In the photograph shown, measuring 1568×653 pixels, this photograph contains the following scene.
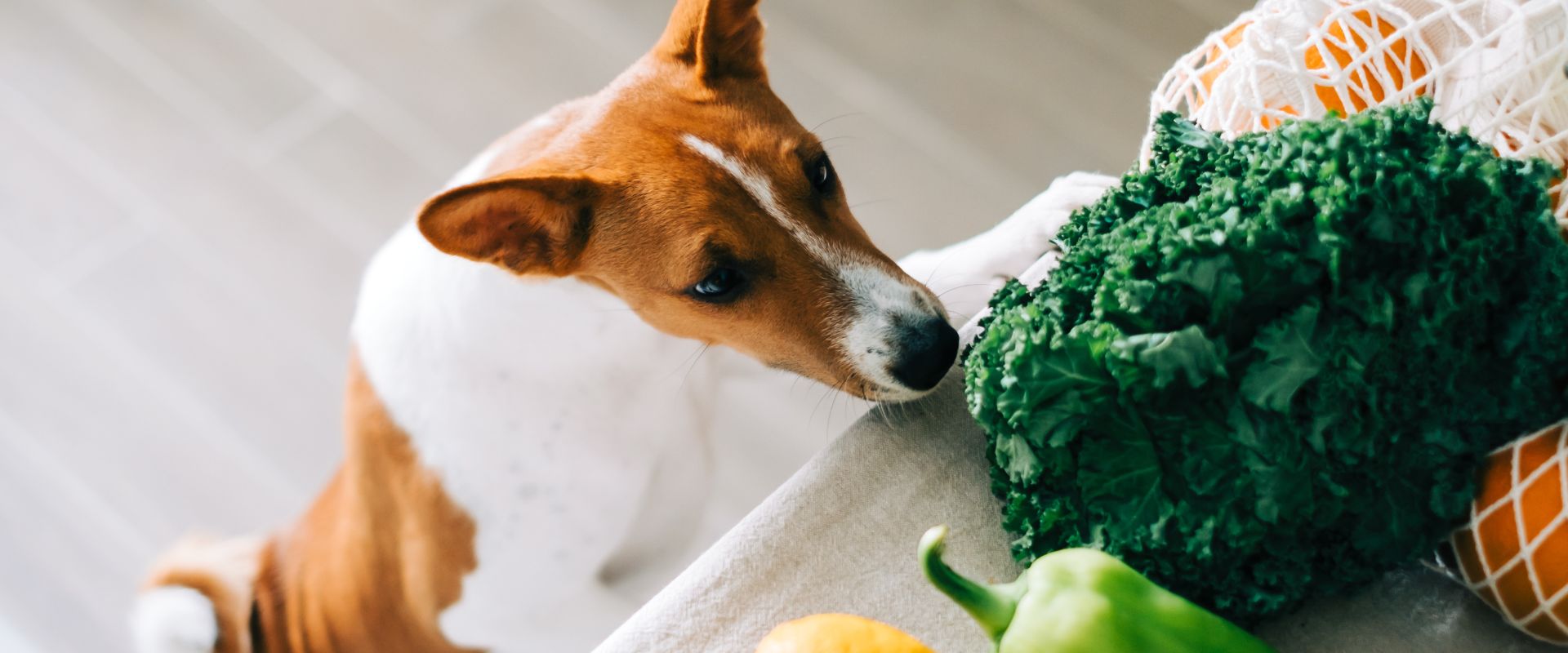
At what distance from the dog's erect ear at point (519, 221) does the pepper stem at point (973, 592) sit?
48 cm

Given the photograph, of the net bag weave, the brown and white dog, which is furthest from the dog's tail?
the net bag weave

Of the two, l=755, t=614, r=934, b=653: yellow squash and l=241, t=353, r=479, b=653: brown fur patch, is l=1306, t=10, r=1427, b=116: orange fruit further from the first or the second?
l=241, t=353, r=479, b=653: brown fur patch

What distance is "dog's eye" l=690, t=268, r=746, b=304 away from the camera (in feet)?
3.62

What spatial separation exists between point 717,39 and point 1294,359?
654 millimetres

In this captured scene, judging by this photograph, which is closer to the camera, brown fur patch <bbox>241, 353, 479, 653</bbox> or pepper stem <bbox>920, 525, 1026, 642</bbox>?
pepper stem <bbox>920, 525, 1026, 642</bbox>

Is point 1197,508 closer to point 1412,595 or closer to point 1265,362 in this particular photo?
point 1265,362

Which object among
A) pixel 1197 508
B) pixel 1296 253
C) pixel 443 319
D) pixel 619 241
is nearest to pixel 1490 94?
pixel 1296 253

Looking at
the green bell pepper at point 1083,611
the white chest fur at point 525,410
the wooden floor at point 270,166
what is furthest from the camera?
the wooden floor at point 270,166

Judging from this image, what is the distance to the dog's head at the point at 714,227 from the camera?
105cm

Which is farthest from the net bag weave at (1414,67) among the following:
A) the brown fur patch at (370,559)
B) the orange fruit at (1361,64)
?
the brown fur patch at (370,559)

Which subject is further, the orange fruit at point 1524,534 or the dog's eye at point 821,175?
the dog's eye at point 821,175

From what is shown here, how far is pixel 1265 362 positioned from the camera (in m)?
0.70

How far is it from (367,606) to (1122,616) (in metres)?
0.96

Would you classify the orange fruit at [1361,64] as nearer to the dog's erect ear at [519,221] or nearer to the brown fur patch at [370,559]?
the dog's erect ear at [519,221]
